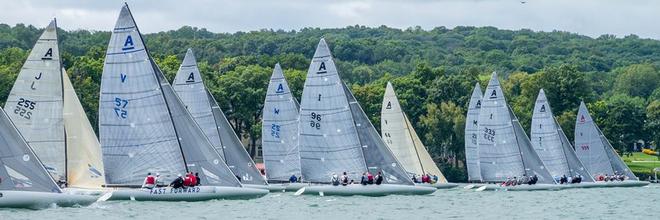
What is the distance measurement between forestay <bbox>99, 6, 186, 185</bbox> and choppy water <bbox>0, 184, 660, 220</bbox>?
146cm

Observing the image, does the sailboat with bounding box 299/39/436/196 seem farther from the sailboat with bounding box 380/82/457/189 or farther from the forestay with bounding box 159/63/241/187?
the sailboat with bounding box 380/82/457/189

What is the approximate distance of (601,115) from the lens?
124500 millimetres

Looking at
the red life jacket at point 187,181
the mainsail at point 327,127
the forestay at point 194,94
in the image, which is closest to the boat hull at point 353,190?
the mainsail at point 327,127

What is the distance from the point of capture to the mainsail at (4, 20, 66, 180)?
55.9m

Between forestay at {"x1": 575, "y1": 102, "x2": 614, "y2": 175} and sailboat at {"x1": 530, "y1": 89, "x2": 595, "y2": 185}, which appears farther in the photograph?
forestay at {"x1": 575, "y1": 102, "x2": 614, "y2": 175}

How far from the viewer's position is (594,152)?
9688 centimetres

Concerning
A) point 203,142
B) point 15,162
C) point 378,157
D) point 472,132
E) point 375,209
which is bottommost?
point 375,209

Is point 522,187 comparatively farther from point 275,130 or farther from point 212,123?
point 212,123

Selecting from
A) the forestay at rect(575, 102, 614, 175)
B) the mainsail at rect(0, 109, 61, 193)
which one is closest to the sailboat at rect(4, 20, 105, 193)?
the mainsail at rect(0, 109, 61, 193)

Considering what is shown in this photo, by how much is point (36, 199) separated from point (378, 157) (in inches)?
919

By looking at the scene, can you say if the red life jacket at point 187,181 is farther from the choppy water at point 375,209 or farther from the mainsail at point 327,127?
the mainsail at point 327,127

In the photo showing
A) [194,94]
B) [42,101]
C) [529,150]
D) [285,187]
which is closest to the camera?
[42,101]

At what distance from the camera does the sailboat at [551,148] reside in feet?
289

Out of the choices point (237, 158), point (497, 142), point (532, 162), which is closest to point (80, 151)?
point (237, 158)
